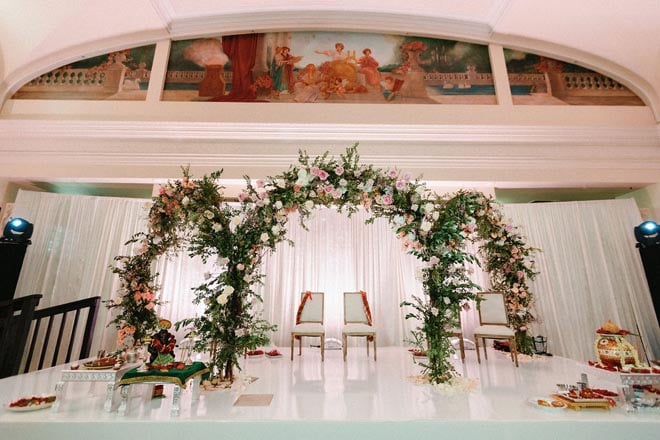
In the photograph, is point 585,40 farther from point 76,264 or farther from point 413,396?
point 76,264

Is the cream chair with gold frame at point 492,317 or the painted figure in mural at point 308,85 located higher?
the painted figure in mural at point 308,85

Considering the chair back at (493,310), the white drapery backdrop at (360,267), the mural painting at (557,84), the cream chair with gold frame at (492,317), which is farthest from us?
the mural painting at (557,84)

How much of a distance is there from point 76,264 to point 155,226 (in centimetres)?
361

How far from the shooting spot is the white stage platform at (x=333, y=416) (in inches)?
101

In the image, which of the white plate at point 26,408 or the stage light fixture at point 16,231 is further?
the stage light fixture at point 16,231

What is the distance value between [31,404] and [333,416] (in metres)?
2.57

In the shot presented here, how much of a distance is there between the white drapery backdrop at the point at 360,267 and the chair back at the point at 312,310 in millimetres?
1196

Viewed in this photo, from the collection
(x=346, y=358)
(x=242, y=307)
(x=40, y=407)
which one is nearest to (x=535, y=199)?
(x=346, y=358)

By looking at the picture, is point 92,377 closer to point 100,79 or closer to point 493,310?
point 493,310

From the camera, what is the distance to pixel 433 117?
6543 millimetres

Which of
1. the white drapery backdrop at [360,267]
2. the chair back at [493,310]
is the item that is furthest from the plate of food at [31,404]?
the chair back at [493,310]

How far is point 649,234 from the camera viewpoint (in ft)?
19.6

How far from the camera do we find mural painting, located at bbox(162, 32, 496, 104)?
677cm

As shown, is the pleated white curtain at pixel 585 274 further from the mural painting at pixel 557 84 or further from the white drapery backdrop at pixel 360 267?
the mural painting at pixel 557 84
